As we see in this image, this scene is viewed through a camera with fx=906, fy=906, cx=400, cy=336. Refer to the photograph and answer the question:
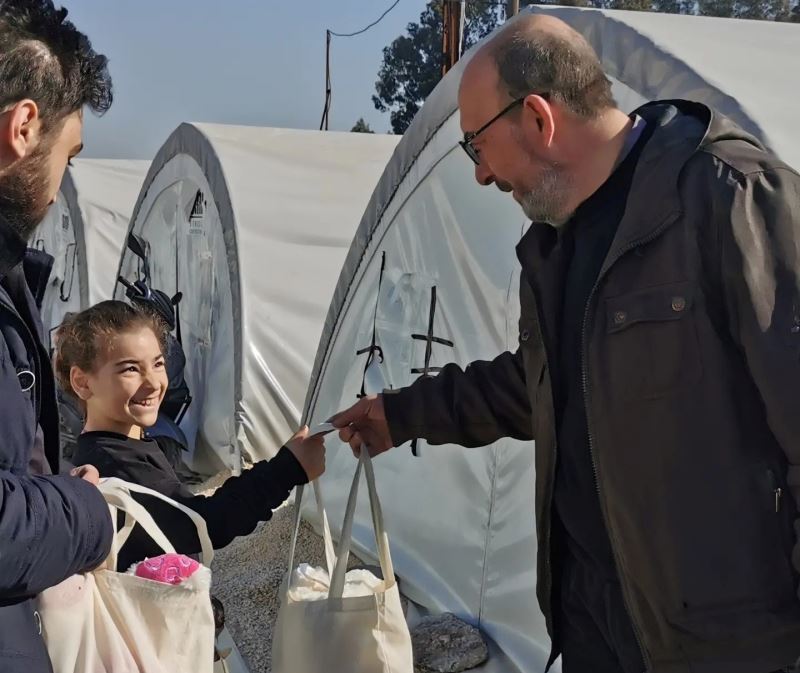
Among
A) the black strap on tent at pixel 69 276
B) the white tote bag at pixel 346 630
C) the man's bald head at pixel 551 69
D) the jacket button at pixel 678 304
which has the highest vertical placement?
the man's bald head at pixel 551 69

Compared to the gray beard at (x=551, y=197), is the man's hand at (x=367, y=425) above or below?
below

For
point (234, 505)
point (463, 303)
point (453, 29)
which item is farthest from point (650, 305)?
point (453, 29)

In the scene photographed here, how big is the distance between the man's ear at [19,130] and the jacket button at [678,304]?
40.4 inches

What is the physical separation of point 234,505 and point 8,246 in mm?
940

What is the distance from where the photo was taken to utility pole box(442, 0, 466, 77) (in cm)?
1219

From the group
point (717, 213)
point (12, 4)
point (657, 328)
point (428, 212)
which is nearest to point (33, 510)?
point (12, 4)

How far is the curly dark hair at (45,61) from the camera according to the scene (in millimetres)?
1326

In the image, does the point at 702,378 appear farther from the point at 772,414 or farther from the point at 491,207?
the point at 491,207

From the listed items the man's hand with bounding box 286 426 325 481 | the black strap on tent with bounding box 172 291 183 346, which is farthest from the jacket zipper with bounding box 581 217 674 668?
the black strap on tent with bounding box 172 291 183 346

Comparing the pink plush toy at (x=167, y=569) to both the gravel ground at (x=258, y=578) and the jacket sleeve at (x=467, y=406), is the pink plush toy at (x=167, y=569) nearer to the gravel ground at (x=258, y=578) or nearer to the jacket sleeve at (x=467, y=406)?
the jacket sleeve at (x=467, y=406)

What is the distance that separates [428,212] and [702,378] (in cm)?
257

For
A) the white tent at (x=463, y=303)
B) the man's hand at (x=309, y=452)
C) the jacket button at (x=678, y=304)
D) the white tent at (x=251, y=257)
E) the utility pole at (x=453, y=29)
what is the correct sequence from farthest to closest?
the utility pole at (x=453, y=29)
the white tent at (x=251, y=257)
the white tent at (x=463, y=303)
the man's hand at (x=309, y=452)
the jacket button at (x=678, y=304)

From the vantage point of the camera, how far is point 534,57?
1.73 metres

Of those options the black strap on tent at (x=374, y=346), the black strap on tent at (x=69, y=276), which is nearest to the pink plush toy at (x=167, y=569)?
the black strap on tent at (x=374, y=346)
